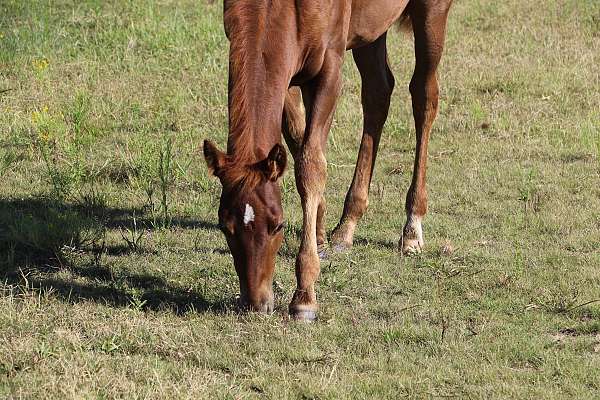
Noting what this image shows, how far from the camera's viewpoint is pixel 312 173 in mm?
6098

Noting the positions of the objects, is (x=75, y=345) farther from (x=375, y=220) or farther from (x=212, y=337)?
(x=375, y=220)

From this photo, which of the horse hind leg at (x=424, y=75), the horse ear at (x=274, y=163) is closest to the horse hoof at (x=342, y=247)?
the horse hind leg at (x=424, y=75)

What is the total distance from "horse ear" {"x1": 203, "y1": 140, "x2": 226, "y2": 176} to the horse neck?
0.07 meters

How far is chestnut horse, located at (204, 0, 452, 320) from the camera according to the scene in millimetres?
5421

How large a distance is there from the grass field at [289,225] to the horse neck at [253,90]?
85 centimetres

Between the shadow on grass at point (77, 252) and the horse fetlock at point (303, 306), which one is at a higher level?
the horse fetlock at point (303, 306)

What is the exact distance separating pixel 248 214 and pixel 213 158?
0.31 metres

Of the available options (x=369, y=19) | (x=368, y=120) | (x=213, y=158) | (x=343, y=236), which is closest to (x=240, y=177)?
(x=213, y=158)

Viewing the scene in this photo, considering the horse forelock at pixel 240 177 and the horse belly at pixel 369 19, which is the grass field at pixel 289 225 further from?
the horse belly at pixel 369 19

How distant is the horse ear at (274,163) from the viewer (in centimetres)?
538

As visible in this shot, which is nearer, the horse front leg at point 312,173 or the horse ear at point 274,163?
the horse ear at point 274,163

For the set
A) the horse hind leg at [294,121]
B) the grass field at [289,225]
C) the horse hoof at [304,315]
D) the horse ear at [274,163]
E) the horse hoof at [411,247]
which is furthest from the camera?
the horse hoof at [411,247]

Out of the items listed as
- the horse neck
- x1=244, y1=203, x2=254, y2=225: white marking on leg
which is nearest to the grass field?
x1=244, y1=203, x2=254, y2=225: white marking on leg

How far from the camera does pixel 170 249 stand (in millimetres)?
7031
